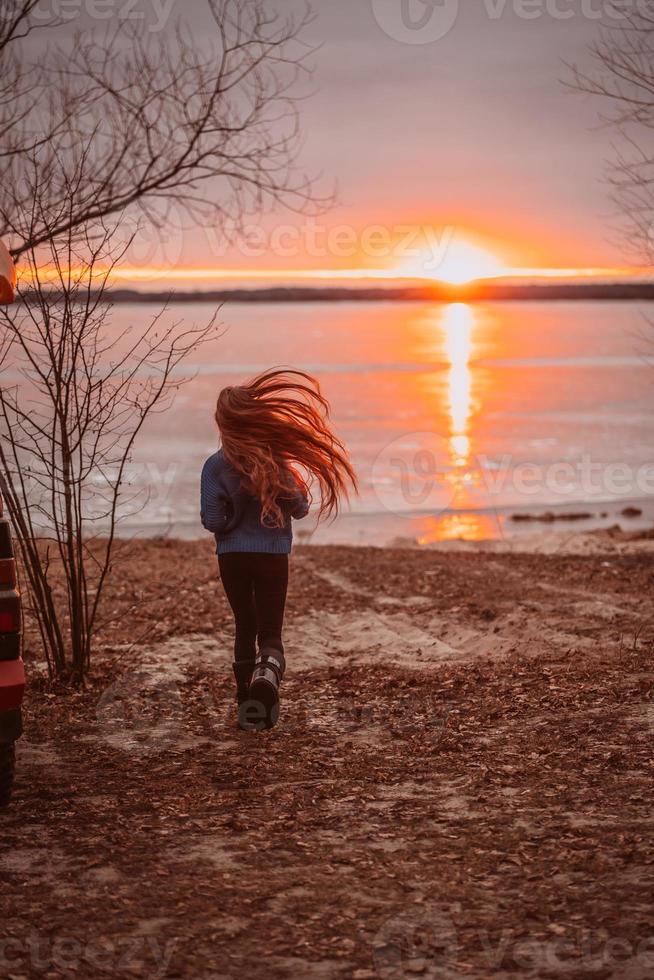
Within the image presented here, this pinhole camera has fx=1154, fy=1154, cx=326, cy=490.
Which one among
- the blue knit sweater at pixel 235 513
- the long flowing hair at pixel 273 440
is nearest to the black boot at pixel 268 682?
the blue knit sweater at pixel 235 513

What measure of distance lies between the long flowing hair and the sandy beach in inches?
53.3

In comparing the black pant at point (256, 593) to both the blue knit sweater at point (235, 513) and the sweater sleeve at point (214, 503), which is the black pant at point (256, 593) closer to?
the blue knit sweater at point (235, 513)

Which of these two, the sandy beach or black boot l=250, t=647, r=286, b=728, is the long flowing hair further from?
the sandy beach

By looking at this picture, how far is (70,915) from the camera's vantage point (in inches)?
161

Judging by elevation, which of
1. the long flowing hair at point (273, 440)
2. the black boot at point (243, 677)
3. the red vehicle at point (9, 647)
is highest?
the long flowing hair at point (273, 440)

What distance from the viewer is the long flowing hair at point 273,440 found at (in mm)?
6227

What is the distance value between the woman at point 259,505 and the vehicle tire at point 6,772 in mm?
1436

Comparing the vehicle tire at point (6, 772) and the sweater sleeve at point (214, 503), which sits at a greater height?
the sweater sleeve at point (214, 503)

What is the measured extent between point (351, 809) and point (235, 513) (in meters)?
1.88

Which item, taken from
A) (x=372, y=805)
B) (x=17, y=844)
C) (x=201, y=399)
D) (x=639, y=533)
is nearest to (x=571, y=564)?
(x=639, y=533)

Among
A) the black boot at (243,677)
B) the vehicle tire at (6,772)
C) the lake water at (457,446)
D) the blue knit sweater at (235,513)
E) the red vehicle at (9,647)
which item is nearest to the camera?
the red vehicle at (9,647)

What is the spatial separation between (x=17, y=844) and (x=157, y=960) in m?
1.21

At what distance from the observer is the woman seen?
6.26 m

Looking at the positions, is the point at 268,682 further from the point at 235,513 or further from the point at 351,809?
the point at 351,809
